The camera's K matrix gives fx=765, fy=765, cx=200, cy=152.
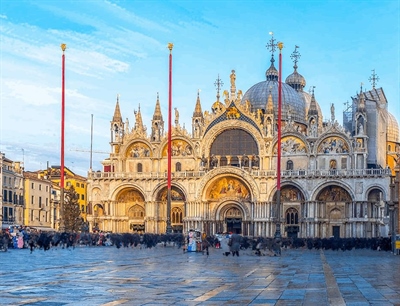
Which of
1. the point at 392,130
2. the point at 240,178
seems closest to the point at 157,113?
the point at 240,178

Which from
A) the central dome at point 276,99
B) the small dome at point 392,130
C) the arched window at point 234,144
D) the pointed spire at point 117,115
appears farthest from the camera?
the small dome at point 392,130

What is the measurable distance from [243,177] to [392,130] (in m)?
38.8

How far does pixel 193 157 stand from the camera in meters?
78.6

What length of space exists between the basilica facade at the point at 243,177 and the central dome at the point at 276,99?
14.9ft

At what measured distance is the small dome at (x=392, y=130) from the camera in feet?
345

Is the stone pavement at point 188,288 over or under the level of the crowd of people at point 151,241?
over

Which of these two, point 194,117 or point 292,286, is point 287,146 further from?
point 292,286

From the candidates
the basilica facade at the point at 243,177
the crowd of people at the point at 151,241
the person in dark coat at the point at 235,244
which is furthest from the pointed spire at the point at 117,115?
the person in dark coat at the point at 235,244

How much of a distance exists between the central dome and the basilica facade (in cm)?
454

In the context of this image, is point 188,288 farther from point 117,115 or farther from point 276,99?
point 276,99

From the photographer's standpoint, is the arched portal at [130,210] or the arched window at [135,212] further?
the arched window at [135,212]

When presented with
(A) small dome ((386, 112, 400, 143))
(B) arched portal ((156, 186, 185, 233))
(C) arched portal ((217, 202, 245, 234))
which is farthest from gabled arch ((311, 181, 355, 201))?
(A) small dome ((386, 112, 400, 143))

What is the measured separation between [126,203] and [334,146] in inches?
885

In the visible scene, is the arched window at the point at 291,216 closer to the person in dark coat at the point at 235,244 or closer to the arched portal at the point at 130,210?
the arched portal at the point at 130,210
